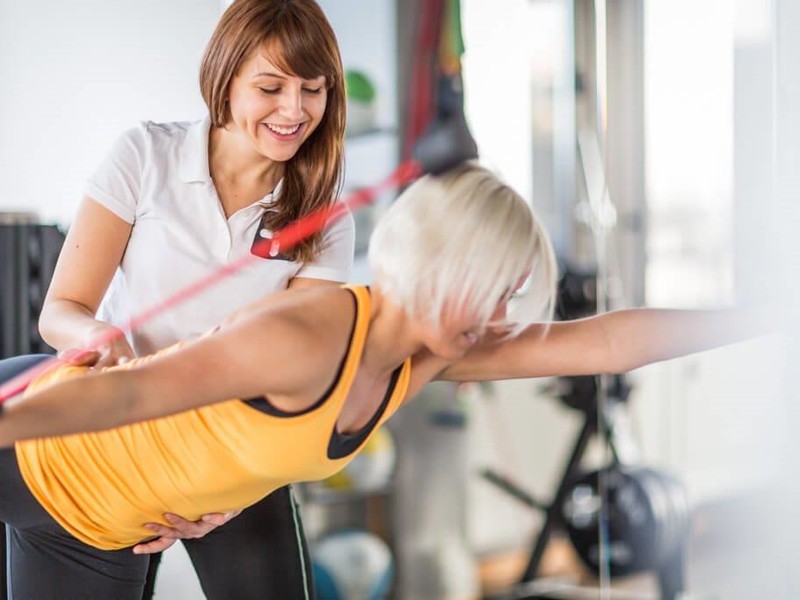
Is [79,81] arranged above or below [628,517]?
above

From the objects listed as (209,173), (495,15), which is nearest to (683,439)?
(495,15)

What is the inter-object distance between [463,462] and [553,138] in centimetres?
139

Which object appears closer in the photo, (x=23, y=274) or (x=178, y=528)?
(x=178, y=528)

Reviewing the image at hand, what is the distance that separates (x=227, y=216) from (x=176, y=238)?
0.09m

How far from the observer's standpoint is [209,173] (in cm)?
170

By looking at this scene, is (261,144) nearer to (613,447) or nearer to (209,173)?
(209,173)

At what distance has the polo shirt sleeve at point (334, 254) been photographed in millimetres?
1751

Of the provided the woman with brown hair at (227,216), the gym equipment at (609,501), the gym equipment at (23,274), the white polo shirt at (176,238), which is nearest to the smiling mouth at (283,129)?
the woman with brown hair at (227,216)

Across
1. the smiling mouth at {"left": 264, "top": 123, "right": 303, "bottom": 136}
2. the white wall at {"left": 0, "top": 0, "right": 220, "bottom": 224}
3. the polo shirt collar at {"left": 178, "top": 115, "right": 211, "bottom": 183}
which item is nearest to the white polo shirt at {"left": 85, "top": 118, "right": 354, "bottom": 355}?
the polo shirt collar at {"left": 178, "top": 115, "right": 211, "bottom": 183}

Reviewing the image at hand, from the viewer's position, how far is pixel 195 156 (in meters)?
1.69

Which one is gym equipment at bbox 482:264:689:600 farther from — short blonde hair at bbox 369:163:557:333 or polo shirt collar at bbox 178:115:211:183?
short blonde hair at bbox 369:163:557:333

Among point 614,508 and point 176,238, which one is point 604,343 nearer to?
point 176,238

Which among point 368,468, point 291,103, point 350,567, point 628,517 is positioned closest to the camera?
point 291,103

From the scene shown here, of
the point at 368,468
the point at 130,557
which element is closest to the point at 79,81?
the point at 130,557
